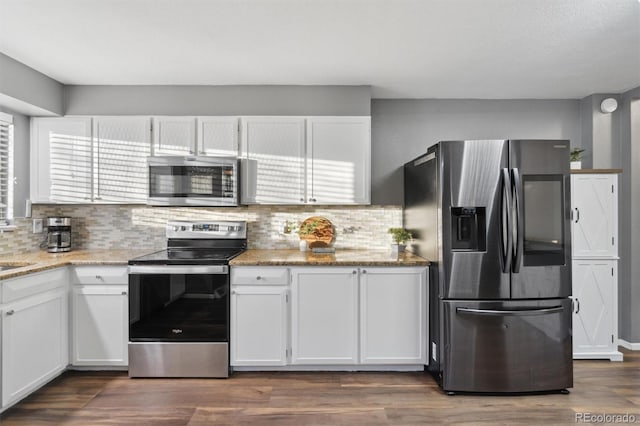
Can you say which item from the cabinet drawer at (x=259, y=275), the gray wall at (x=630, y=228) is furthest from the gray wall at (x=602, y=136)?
the cabinet drawer at (x=259, y=275)

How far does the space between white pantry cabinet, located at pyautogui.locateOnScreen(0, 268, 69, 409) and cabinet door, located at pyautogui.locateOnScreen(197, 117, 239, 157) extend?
1.50 meters

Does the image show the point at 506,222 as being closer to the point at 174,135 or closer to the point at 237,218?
the point at 237,218

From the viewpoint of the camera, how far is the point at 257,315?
10.3ft

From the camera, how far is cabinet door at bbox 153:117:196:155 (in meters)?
3.60

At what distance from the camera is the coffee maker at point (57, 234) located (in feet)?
11.8

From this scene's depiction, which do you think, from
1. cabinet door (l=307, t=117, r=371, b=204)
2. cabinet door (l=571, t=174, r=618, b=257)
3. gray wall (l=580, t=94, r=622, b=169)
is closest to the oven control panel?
cabinet door (l=307, t=117, r=371, b=204)

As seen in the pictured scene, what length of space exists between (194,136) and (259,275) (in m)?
1.40

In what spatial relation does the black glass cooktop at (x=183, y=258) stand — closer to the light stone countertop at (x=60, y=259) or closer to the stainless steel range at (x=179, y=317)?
the stainless steel range at (x=179, y=317)

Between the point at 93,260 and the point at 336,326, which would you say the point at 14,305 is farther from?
the point at 336,326

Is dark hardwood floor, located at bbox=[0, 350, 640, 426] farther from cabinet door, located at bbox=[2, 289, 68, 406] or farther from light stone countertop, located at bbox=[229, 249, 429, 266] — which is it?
light stone countertop, located at bbox=[229, 249, 429, 266]

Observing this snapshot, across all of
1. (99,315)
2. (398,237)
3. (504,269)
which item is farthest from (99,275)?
(504,269)

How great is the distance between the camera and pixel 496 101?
4.06m

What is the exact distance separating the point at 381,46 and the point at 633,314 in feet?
11.1

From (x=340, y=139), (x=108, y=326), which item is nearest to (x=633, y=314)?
(x=340, y=139)
